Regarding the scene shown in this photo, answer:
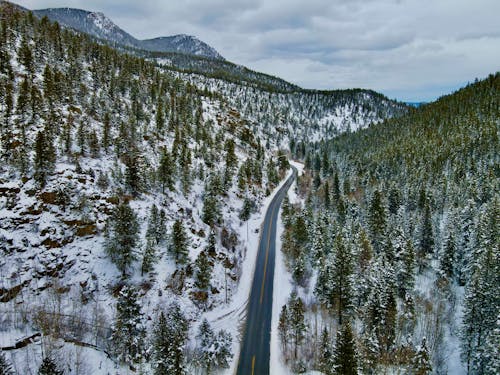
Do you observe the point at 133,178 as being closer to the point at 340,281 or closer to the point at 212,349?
the point at 212,349

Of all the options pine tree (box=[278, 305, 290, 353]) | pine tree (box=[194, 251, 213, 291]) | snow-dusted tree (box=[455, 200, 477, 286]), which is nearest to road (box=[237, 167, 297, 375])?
pine tree (box=[278, 305, 290, 353])

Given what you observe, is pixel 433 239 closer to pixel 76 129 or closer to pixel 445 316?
pixel 445 316

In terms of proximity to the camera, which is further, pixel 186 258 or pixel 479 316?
pixel 186 258

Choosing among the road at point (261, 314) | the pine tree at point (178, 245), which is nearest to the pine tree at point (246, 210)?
the road at point (261, 314)

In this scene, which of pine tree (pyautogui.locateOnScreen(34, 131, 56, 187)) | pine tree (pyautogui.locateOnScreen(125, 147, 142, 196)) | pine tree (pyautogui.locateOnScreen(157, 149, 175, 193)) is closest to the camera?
pine tree (pyautogui.locateOnScreen(34, 131, 56, 187))

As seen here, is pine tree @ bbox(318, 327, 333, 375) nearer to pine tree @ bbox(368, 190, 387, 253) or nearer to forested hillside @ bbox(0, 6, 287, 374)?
forested hillside @ bbox(0, 6, 287, 374)

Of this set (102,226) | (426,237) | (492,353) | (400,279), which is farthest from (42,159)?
(426,237)
